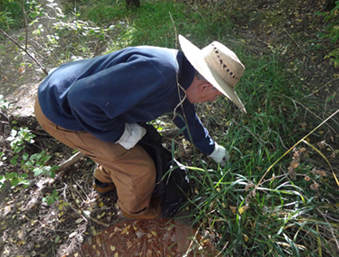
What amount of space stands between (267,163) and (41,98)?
5.43 ft

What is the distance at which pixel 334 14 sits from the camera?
7.37 ft

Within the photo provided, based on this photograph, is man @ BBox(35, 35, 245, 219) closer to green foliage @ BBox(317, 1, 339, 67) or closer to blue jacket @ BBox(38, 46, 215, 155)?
blue jacket @ BBox(38, 46, 215, 155)

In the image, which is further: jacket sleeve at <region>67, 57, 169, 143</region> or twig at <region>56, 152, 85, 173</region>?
twig at <region>56, 152, 85, 173</region>

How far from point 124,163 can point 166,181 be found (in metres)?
0.39

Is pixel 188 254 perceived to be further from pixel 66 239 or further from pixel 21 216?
pixel 21 216

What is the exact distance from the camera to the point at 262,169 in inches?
63.4

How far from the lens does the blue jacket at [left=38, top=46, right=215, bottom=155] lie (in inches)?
45.7

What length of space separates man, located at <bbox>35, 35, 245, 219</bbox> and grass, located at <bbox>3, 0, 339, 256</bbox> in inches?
10.6

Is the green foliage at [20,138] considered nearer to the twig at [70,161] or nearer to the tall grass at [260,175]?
the twig at [70,161]

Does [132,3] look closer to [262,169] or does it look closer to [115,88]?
[115,88]

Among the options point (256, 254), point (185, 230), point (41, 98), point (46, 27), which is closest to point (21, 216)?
point (41, 98)

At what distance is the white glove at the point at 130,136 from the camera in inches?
57.8

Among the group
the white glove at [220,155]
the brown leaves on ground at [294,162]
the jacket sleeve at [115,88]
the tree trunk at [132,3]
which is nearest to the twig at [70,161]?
the jacket sleeve at [115,88]

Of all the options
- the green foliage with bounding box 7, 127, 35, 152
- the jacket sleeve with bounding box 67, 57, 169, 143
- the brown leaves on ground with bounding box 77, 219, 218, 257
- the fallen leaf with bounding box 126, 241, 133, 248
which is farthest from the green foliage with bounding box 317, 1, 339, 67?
the green foliage with bounding box 7, 127, 35, 152
